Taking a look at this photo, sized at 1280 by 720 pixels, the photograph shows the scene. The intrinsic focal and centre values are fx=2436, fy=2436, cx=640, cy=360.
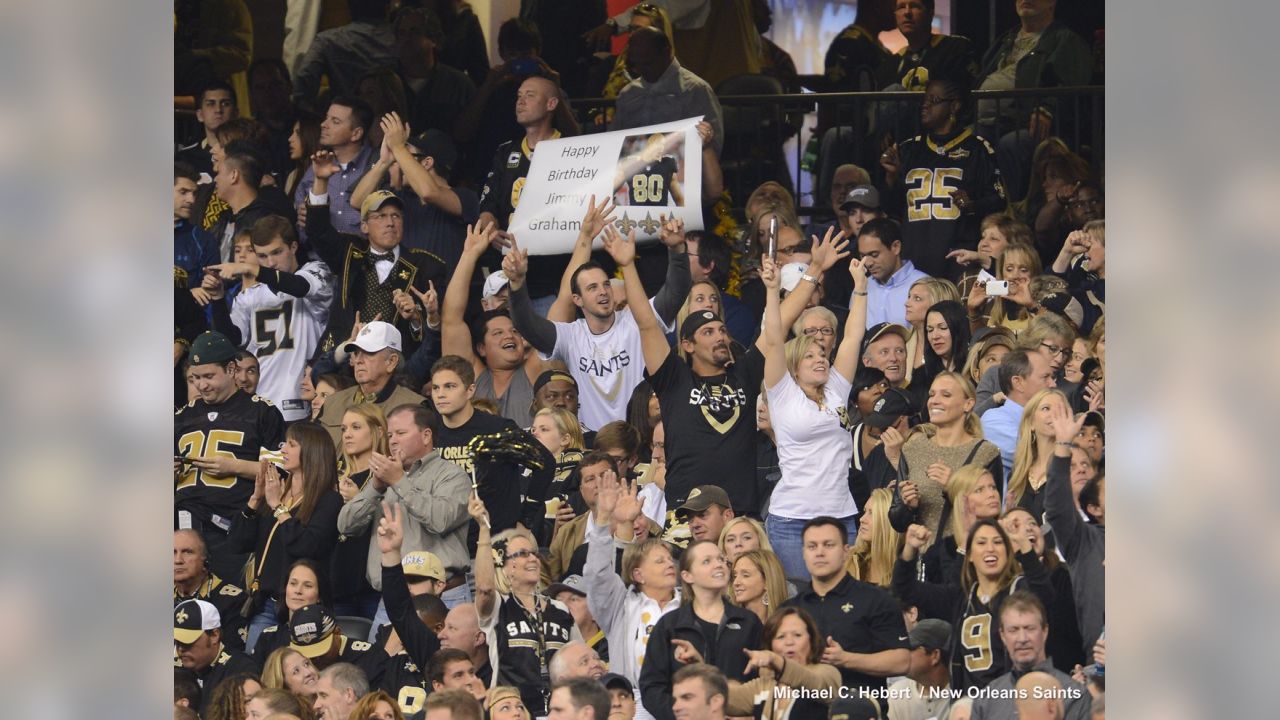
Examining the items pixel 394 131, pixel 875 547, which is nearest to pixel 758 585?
pixel 875 547

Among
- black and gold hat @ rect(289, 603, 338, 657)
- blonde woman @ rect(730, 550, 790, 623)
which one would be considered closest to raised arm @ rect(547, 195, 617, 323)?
blonde woman @ rect(730, 550, 790, 623)

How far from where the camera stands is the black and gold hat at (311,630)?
33.0ft

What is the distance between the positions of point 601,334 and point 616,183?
71 cm

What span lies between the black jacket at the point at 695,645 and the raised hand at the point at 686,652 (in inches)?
0.6

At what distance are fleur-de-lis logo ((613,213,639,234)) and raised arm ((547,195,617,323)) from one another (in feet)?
0.13

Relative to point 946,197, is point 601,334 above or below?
below

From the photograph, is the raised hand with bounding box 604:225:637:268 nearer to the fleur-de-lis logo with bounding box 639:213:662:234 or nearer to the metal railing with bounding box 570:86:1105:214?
the fleur-de-lis logo with bounding box 639:213:662:234

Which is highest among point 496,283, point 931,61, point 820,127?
point 931,61

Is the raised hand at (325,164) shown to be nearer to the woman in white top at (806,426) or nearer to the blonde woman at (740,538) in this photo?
the woman in white top at (806,426)

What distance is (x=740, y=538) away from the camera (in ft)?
32.2

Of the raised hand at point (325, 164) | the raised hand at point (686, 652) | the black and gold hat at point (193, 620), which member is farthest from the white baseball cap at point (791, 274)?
the black and gold hat at point (193, 620)

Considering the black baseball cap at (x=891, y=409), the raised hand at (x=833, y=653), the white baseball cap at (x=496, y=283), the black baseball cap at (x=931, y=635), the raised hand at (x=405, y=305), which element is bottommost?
the raised hand at (x=833, y=653)

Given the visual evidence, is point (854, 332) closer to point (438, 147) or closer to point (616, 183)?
point (616, 183)

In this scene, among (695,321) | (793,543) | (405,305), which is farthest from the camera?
(405,305)
